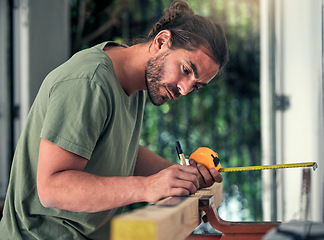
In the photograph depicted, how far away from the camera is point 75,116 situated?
3.41ft

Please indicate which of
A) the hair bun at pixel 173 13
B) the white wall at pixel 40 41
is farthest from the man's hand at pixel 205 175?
the white wall at pixel 40 41

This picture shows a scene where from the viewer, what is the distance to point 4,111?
7.70 feet

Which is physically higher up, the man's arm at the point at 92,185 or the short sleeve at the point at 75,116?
the short sleeve at the point at 75,116

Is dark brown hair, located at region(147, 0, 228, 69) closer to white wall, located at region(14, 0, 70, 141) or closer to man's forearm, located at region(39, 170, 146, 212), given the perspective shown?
man's forearm, located at region(39, 170, 146, 212)

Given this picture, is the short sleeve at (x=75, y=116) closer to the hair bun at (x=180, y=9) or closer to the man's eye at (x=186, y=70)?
the man's eye at (x=186, y=70)

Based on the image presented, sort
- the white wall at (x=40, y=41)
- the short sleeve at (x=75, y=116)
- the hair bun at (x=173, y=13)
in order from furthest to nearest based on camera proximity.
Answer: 1. the white wall at (x=40, y=41)
2. the hair bun at (x=173, y=13)
3. the short sleeve at (x=75, y=116)

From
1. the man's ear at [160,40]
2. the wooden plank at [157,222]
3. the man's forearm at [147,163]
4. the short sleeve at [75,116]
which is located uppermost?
the man's ear at [160,40]

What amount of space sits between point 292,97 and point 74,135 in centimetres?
136

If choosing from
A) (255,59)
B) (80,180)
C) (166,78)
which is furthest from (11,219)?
(255,59)

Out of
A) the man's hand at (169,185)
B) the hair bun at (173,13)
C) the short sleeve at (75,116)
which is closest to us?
the man's hand at (169,185)

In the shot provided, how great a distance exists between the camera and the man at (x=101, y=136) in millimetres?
978

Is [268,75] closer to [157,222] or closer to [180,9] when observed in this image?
[180,9]

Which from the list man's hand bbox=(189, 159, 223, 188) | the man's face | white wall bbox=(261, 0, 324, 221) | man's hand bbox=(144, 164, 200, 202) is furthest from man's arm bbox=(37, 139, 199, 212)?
white wall bbox=(261, 0, 324, 221)

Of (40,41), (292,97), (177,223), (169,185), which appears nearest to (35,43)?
(40,41)
